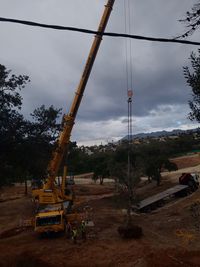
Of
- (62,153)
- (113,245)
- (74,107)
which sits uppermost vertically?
(74,107)

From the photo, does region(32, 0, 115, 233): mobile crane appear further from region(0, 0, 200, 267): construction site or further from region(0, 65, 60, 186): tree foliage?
region(0, 65, 60, 186): tree foliage

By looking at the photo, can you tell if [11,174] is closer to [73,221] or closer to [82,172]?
[73,221]

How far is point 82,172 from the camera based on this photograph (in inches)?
4087

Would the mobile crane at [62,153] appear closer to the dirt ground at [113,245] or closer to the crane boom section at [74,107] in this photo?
the crane boom section at [74,107]

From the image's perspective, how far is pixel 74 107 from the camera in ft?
101

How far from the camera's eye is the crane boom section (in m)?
30.0

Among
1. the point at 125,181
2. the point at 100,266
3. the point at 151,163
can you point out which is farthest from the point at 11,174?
the point at 151,163

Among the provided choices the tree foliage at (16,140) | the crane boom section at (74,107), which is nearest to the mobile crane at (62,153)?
the crane boom section at (74,107)

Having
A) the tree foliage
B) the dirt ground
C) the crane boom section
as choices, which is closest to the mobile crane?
the crane boom section

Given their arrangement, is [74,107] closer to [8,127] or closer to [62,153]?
[62,153]

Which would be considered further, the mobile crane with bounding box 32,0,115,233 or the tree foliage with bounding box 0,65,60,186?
the mobile crane with bounding box 32,0,115,233

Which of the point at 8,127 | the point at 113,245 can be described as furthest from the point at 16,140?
the point at 113,245

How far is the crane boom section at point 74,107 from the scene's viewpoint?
1180 inches

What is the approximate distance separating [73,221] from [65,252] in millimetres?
6407
